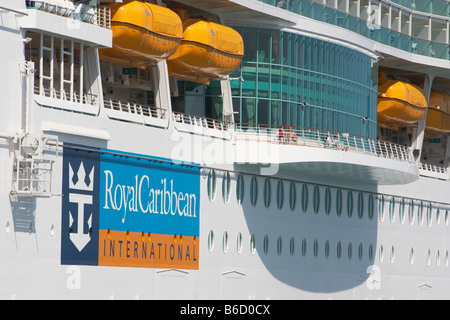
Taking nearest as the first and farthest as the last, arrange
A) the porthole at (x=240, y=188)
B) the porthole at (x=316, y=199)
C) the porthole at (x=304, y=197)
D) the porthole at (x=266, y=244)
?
the porthole at (x=240, y=188)
the porthole at (x=266, y=244)
the porthole at (x=304, y=197)
the porthole at (x=316, y=199)

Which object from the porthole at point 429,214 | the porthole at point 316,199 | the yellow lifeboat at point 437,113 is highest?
the yellow lifeboat at point 437,113

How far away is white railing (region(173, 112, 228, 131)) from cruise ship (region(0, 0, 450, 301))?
17cm

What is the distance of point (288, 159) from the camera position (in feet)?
123

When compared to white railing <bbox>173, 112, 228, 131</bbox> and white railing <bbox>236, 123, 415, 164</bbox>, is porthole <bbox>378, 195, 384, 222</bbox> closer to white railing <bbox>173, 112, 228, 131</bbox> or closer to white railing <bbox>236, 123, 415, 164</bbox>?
white railing <bbox>236, 123, 415, 164</bbox>

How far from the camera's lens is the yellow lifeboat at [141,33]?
33.2 metres

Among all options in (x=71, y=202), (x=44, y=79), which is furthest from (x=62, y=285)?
(x=44, y=79)

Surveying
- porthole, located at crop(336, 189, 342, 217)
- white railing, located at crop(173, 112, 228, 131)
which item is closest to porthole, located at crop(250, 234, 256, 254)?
white railing, located at crop(173, 112, 228, 131)

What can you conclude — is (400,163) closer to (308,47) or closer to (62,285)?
(308,47)

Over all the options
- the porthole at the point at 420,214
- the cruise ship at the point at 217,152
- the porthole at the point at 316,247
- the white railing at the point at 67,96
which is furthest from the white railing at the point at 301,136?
the white railing at the point at 67,96

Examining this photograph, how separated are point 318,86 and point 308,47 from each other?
1612 millimetres

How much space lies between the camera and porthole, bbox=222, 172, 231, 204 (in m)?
37.3

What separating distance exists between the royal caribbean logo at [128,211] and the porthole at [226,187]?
1.58 m

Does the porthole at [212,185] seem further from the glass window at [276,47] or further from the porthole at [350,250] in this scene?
the porthole at [350,250]

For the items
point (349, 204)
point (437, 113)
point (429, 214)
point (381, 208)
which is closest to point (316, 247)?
point (349, 204)
